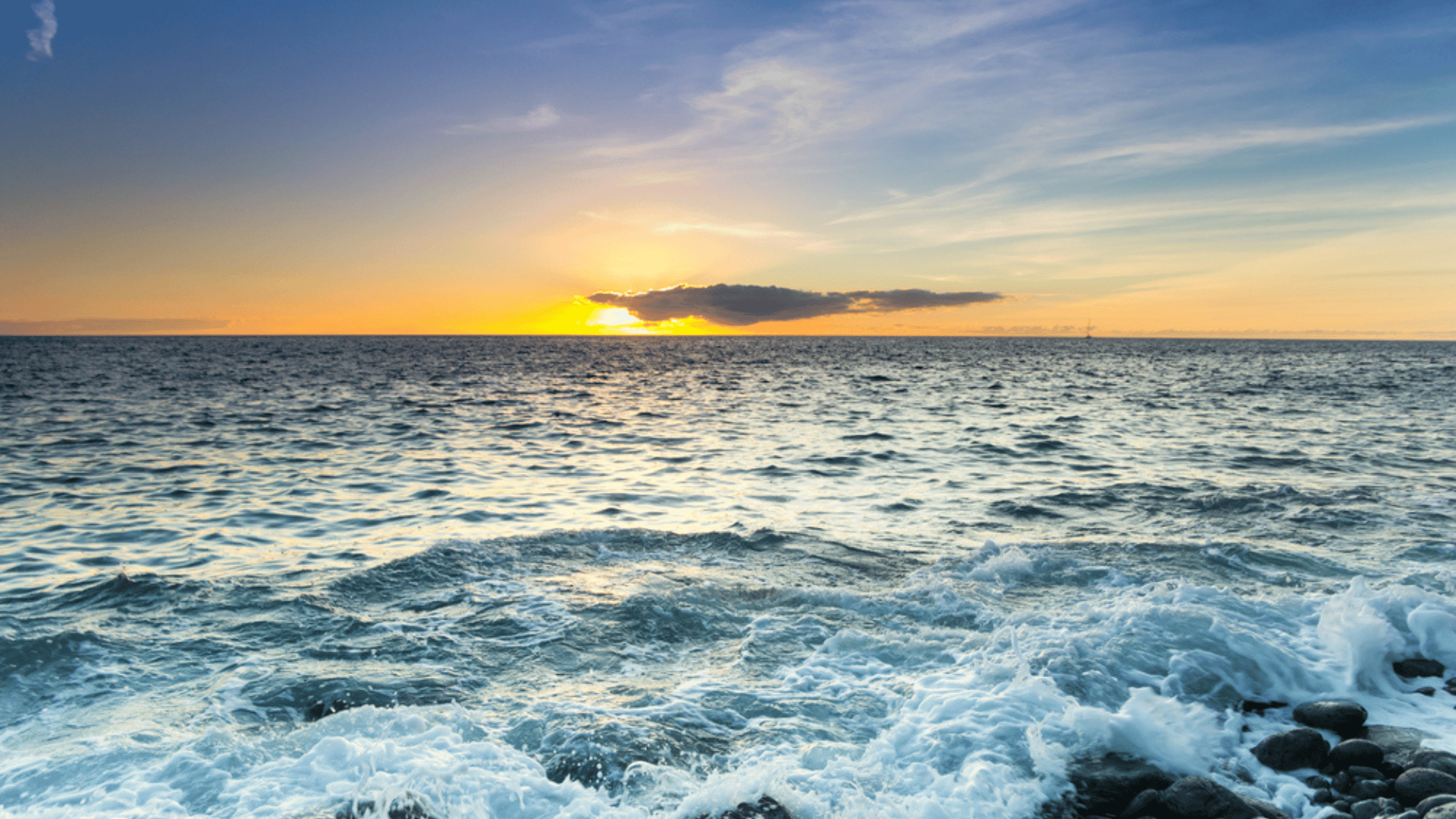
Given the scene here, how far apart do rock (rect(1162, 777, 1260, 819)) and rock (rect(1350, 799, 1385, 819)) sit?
0.67m

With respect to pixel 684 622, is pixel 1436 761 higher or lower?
higher

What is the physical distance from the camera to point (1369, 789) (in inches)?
187

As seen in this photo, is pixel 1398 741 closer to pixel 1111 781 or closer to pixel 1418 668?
pixel 1418 668

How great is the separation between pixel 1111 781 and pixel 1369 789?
162cm

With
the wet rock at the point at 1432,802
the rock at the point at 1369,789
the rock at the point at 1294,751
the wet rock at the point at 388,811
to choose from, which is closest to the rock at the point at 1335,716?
the rock at the point at 1294,751

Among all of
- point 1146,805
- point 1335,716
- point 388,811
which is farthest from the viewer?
point 1335,716

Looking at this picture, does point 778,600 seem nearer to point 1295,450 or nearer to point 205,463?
point 205,463

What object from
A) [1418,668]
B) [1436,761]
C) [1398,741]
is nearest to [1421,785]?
[1436,761]

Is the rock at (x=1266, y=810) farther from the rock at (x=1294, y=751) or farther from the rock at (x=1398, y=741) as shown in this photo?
the rock at (x=1398, y=741)

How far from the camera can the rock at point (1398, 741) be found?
5.03 meters

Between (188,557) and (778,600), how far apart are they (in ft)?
27.0

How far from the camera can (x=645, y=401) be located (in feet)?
122

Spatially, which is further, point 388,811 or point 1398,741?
point 1398,741

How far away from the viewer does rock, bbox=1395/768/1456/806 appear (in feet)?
15.0
